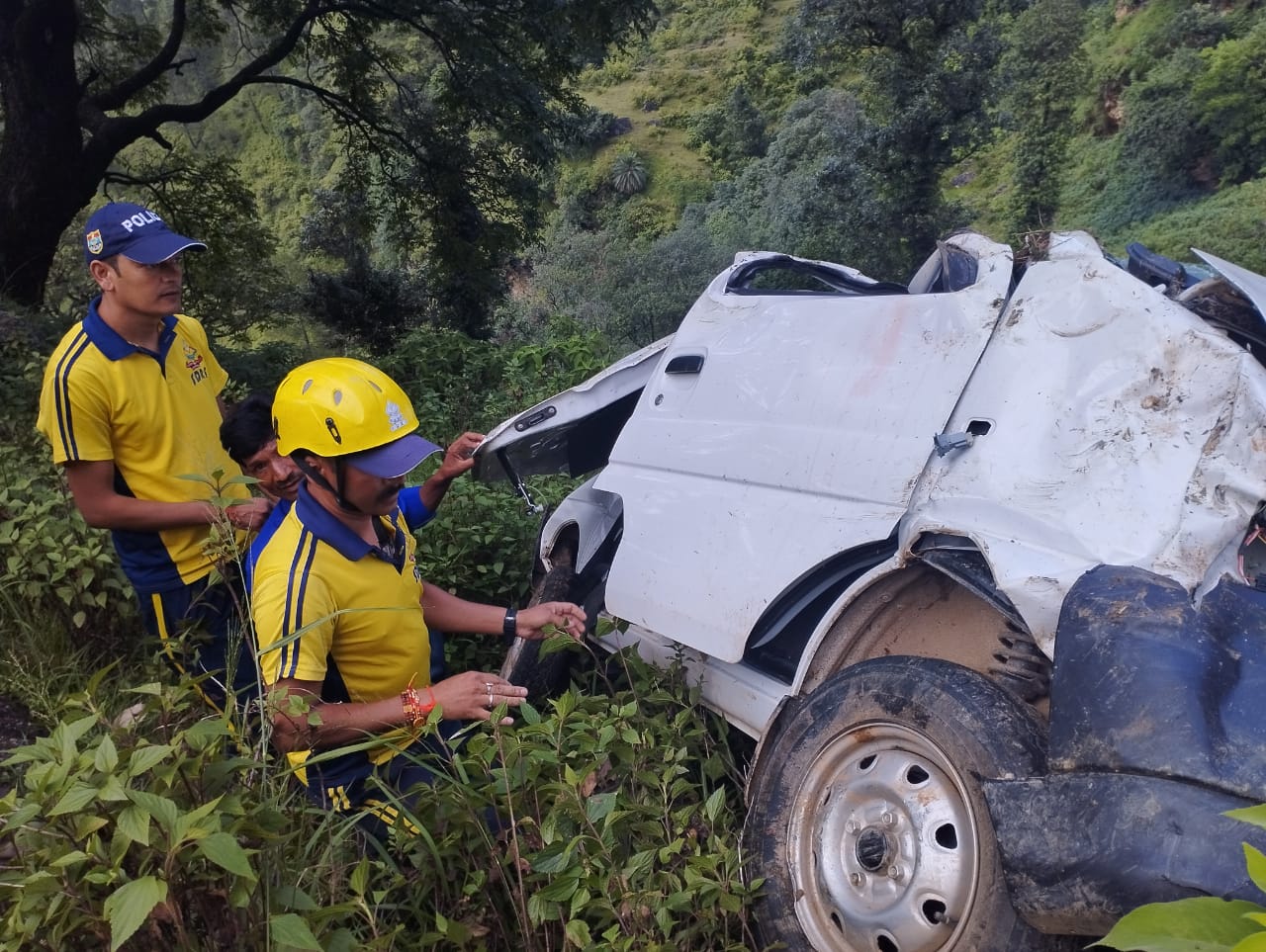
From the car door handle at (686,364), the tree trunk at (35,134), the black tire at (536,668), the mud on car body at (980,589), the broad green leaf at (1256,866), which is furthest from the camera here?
the tree trunk at (35,134)

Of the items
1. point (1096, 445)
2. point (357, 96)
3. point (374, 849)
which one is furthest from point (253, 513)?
point (357, 96)

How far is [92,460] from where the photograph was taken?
107 inches

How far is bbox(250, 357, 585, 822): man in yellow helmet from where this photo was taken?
6.73 ft

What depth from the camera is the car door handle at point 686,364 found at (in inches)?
124

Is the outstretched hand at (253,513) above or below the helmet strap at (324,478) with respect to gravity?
below

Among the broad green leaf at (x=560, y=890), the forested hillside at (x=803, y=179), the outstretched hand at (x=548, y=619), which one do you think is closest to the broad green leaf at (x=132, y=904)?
the broad green leaf at (x=560, y=890)

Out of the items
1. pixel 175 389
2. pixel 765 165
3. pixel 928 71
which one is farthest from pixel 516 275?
pixel 175 389

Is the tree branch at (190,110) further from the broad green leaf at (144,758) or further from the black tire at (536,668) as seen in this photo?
the broad green leaf at (144,758)

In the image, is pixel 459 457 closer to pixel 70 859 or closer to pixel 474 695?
pixel 474 695

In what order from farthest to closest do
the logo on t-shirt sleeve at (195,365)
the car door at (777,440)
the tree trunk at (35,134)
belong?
the tree trunk at (35,134) → the logo on t-shirt sleeve at (195,365) → the car door at (777,440)

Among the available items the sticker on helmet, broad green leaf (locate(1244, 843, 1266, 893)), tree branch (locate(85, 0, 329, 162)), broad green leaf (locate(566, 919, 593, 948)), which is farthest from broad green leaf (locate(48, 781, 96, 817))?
tree branch (locate(85, 0, 329, 162))

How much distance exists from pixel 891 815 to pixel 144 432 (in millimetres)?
2432

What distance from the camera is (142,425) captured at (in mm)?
2826

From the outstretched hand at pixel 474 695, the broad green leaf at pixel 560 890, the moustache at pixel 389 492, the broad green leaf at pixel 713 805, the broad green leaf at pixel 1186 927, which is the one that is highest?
the moustache at pixel 389 492
